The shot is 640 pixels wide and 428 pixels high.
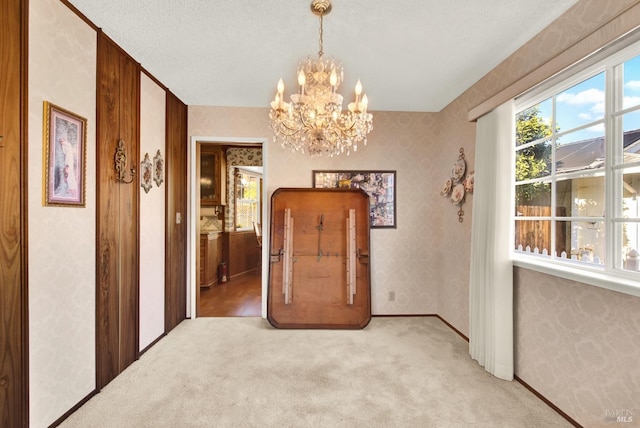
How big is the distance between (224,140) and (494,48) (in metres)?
2.90

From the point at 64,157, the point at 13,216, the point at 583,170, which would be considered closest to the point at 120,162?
the point at 64,157

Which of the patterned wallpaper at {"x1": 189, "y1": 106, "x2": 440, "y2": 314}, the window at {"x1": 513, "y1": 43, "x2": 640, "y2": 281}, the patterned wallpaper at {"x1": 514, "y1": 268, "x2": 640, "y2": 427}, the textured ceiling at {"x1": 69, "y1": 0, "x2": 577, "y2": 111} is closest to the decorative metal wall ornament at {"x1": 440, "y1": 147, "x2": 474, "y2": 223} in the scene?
the patterned wallpaper at {"x1": 189, "y1": 106, "x2": 440, "y2": 314}

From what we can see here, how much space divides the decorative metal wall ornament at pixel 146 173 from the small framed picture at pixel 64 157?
69 centimetres

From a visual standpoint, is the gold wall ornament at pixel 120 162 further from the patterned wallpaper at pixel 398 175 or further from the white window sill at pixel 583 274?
the white window sill at pixel 583 274

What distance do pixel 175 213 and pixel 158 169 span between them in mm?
584

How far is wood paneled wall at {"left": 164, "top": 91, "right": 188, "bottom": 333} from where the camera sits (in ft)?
10.1

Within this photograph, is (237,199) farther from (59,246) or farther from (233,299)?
(59,246)

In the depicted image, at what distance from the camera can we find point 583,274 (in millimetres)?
1641

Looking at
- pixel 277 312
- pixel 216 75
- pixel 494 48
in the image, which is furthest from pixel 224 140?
pixel 494 48

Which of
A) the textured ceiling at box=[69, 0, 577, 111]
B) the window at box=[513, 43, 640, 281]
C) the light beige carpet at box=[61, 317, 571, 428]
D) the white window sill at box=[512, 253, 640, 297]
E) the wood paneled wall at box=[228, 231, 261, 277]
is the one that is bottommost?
the light beige carpet at box=[61, 317, 571, 428]

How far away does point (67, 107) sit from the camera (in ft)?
5.84

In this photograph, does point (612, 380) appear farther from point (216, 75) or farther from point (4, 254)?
point (216, 75)

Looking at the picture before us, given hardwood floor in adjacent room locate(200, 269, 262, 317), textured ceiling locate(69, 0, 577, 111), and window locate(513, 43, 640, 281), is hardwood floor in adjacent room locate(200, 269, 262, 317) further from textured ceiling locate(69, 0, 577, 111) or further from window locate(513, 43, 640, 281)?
window locate(513, 43, 640, 281)

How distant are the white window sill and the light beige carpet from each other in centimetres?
91
